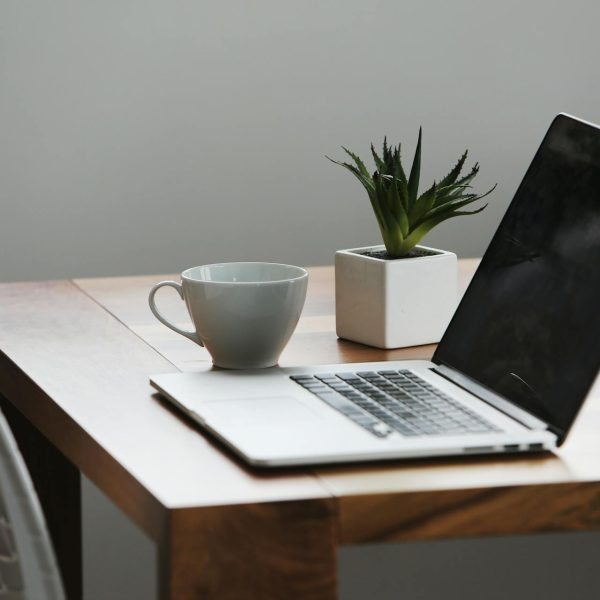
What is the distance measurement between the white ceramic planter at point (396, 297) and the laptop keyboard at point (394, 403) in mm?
150

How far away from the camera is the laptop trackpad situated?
0.86 meters

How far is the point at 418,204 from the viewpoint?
1178 mm

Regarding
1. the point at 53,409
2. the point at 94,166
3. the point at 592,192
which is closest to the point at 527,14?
the point at 94,166

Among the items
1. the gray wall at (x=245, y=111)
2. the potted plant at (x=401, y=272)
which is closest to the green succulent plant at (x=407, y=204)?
the potted plant at (x=401, y=272)

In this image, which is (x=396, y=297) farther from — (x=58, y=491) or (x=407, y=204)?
(x=58, y=491)

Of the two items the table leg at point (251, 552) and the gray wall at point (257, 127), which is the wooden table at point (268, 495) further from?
the gray wall at point (257, 127)

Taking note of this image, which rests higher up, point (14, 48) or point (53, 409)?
point (14, 48)

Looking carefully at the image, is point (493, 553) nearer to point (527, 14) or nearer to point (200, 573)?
point (527, 14)

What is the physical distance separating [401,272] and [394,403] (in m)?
0.28

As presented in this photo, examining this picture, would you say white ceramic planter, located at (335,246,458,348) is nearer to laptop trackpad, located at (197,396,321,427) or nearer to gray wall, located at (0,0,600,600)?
laptop trackpad, located at (197,396,321,427)

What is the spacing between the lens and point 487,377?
0.98m

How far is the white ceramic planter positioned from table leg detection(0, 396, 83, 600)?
1.63 feet

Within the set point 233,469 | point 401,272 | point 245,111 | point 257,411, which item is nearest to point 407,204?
point 401,272

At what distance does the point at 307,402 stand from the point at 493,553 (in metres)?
1.48
